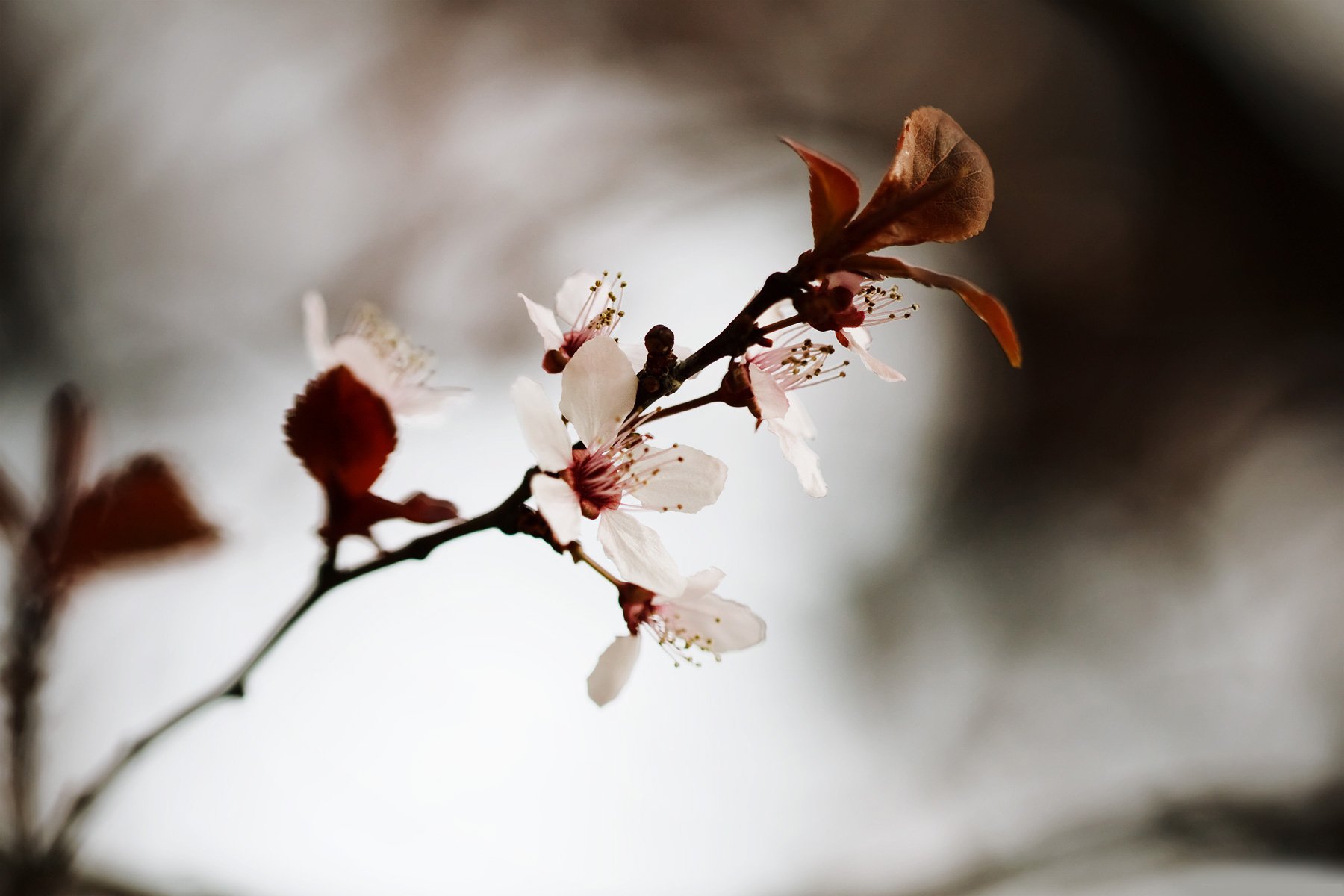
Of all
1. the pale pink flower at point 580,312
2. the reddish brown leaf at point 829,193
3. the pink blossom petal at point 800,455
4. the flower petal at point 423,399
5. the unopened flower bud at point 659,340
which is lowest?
the pink blossom petal at point 800,455

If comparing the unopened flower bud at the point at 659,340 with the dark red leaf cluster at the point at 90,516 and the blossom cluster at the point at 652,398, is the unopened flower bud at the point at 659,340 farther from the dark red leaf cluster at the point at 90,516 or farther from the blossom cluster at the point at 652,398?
the dark red leaf cluster at the point at 90,516

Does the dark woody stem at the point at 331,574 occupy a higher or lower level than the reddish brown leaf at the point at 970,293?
lower

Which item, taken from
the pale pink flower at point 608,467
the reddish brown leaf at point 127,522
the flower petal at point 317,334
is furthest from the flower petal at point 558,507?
the reddish brown leaf at point 127,522

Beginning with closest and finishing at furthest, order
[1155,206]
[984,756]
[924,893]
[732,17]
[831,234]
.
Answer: [831,234]
[924,893]
[732,17]
[1155,206]
[984,756]

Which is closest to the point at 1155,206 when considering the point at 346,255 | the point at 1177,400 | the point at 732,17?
the point at 1177,400

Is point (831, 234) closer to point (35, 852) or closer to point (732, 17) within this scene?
point (35, 852)

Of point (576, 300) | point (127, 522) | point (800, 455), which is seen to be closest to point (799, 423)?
point (800, 455)

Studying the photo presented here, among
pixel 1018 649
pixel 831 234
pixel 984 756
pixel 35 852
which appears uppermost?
pixel 1018 649
